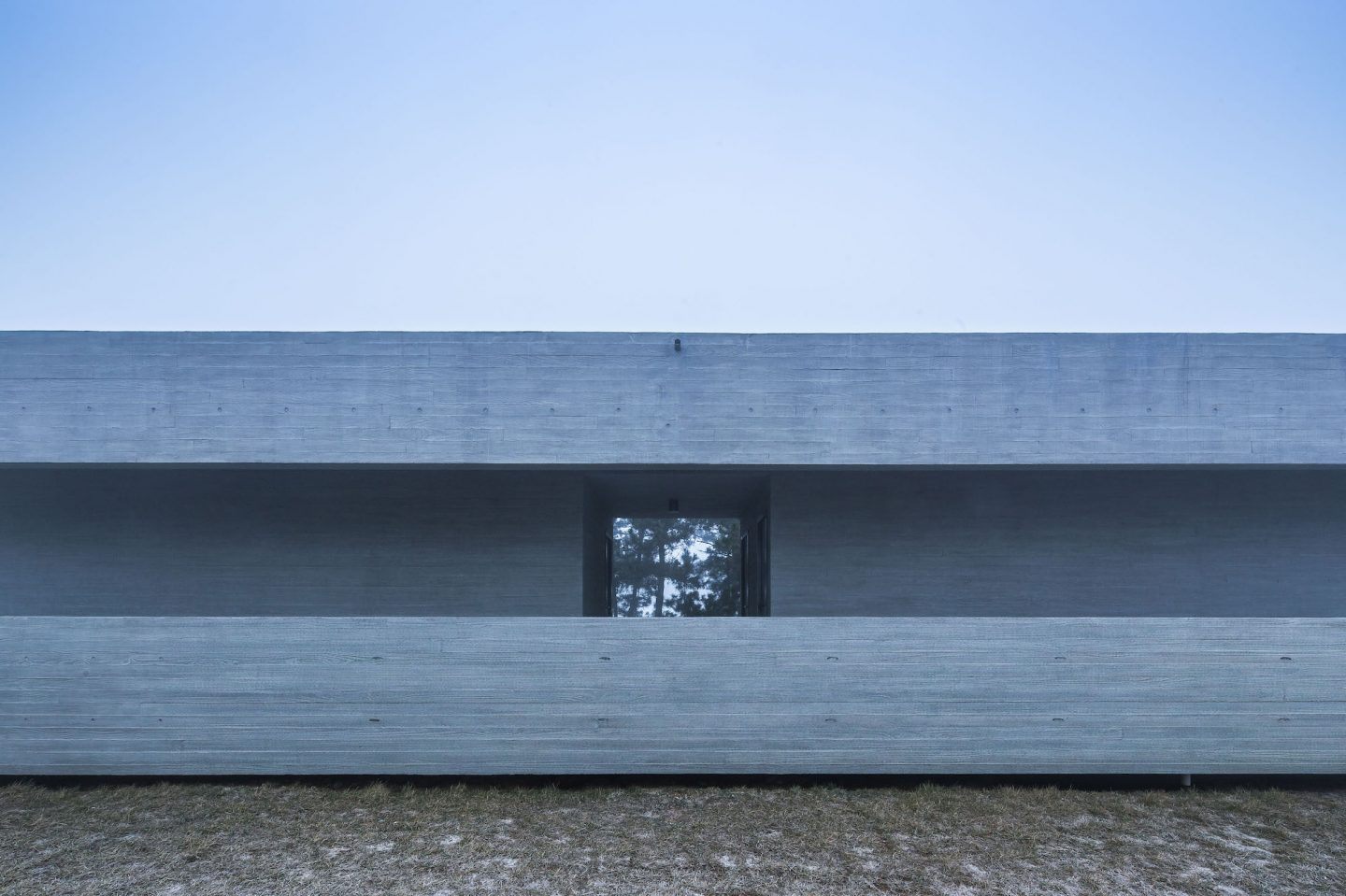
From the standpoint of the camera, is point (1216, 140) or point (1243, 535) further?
point (1216, 140)

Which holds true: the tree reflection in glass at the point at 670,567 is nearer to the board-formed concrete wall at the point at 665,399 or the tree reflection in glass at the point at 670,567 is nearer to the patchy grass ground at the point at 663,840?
the board-formed concrete wall at the point at 665,399

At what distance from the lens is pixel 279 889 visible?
11.8ft

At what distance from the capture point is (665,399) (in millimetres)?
5430

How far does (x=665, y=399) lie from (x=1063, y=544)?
11.6ft

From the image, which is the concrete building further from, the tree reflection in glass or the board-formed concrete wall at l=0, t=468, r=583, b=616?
the tree reflection in glass

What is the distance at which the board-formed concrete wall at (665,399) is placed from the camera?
536 cm

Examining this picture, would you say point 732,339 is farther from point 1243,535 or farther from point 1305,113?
point 1305,113

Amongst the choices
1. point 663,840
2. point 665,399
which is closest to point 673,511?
point 665,399

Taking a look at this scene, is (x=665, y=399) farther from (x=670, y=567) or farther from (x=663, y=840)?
(x=670, y=567)

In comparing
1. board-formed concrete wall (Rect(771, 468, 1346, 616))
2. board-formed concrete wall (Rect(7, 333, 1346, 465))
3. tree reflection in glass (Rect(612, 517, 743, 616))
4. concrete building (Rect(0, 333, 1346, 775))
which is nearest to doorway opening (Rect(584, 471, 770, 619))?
concrete building (Rect(0, 333, 1346, 775))

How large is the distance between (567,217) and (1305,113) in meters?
12.2

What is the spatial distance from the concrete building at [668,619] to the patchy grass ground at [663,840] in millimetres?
254

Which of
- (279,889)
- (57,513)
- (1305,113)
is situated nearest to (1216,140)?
(1305,113)

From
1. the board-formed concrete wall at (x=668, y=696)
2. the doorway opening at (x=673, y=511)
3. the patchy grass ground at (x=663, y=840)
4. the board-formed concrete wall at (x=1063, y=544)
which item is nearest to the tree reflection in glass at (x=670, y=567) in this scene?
the doorway opening at (x=673, y=511)
